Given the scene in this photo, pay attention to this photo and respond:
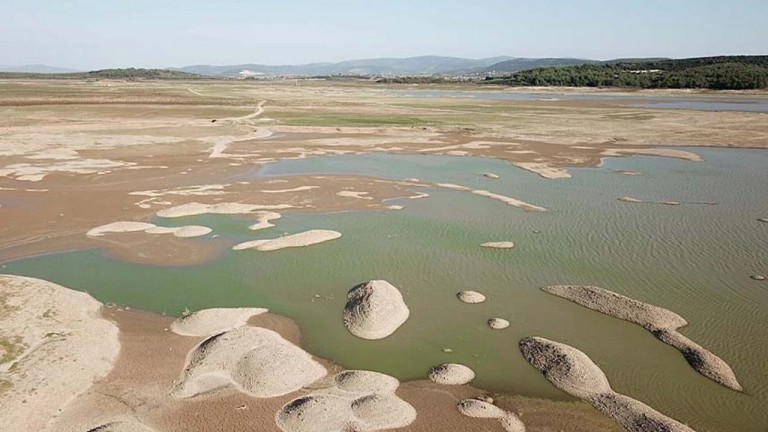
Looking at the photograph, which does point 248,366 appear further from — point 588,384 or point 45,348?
point 588,384

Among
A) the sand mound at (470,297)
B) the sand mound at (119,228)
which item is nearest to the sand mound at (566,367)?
the sand mound at (470,297)

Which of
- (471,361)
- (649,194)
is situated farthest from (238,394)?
(649,194)

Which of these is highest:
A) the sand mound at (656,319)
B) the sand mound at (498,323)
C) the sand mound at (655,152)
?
the sand mound at (655,152)

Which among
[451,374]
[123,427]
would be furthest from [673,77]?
[123,427]

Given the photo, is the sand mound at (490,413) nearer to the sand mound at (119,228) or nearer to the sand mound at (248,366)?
the sand mound at (248,366)

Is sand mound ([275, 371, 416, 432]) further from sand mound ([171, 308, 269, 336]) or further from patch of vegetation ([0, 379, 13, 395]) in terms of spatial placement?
patch of vegetation ([0, 379, 13, 395])

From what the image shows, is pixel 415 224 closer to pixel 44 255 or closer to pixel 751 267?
pixel 751 267
